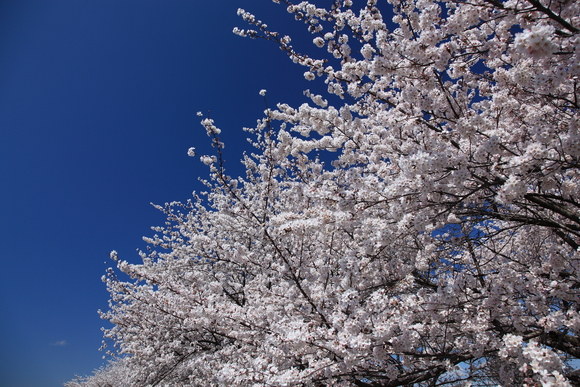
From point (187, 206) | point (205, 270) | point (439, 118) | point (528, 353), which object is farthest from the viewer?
point (187, 206)

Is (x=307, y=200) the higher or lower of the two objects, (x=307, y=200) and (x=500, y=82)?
the higher

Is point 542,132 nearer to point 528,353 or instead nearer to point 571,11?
point 571,11

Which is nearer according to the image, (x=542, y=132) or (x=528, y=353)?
(x=528, y=353)

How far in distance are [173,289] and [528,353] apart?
18.3ft

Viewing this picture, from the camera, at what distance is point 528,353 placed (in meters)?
2.41

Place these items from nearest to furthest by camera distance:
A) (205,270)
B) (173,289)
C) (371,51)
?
1. (371,51)
2. (173,289)
3. (205,270)

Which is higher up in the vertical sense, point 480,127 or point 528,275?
point 480,127

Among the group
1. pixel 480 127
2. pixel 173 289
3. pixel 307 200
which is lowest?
pixel 480 127

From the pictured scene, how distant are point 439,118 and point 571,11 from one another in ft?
5.00

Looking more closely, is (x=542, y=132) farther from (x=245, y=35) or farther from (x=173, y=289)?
(x=173, y=289)

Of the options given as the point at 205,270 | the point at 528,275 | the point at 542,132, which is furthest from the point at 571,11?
the point at 205,270

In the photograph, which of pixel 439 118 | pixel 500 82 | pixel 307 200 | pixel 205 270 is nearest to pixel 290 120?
pixel 307 200

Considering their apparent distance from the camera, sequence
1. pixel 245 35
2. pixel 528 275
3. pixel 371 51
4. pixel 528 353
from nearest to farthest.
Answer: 1. pixel 528 353
2. pixel 528 275
3. pixel 371 51
4. pixel 245 35

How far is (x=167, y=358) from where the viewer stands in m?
7.00
